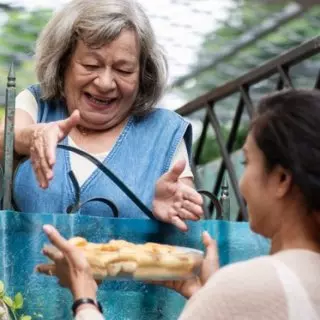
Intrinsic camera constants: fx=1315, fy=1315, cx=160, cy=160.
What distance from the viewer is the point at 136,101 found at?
368cm

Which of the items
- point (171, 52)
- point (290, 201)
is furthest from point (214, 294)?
point (171, 52)

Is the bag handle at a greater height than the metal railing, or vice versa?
the metal railing

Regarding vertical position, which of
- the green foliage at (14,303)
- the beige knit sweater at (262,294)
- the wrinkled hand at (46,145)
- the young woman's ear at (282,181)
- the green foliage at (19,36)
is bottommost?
the green foliage at (14,303)

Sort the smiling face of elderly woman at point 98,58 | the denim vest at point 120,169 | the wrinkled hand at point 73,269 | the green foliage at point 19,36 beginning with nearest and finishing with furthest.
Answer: the wrinkled hand at point 73,269 < the denim vest at point 120,169 < the smiling face of elderly woman at point 98,58 < the green foliage at point 19,36

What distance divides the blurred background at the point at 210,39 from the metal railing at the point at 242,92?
43cm

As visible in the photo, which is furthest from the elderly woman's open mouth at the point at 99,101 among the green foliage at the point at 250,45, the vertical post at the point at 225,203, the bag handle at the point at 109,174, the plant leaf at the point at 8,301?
the green foliage at the point at 250,45

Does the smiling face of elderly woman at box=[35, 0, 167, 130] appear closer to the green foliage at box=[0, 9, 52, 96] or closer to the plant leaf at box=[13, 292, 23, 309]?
the plant leaf at box=[13, 292, 23, 309]

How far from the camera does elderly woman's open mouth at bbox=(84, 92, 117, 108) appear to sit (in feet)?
11.8

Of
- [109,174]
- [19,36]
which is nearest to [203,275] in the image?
[109,174]

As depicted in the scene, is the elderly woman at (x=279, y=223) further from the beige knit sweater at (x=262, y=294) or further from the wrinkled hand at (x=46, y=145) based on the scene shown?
the wrinkled hand at (x=46, y=145)

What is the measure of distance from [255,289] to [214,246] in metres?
0.64

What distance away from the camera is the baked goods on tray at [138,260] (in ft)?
9.67

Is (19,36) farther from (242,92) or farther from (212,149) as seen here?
(242,92)

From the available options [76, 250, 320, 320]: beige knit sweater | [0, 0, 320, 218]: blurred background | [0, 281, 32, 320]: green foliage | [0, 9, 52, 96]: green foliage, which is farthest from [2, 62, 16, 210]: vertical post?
[0, 9, 52, 96]: green foliage
